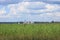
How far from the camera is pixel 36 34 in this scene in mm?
25891

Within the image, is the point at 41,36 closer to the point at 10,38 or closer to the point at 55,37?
the point at 55,37

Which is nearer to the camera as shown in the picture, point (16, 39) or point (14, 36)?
point (16, 39)

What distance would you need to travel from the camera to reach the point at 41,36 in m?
24.7

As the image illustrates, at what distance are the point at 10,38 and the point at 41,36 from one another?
12.5 ft

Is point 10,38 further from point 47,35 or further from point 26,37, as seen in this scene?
point 47,35

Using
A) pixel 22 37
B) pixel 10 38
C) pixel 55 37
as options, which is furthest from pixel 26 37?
pixel 55 37

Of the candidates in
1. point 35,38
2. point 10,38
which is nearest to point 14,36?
point 10,38

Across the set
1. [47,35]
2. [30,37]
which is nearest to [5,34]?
[30,37]

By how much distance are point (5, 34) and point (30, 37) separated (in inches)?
146

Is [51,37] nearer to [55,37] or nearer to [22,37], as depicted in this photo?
[55,37]

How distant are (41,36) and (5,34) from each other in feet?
16.0

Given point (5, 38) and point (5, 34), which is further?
point (5, 34)

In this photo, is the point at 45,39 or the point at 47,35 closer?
the point at 45,39

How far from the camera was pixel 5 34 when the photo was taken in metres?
26.2
